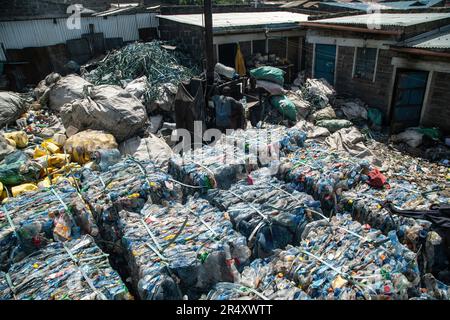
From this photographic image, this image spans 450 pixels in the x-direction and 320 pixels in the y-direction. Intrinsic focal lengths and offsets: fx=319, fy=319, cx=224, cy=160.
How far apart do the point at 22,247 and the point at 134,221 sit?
1.41 meters

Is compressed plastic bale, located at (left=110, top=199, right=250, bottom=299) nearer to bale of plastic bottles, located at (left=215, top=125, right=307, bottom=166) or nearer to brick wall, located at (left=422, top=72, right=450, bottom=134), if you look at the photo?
bale of plastic bottles, located at (left=215, top=125, right=307, bottom=166)

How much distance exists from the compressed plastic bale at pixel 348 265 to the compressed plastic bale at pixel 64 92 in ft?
25.4

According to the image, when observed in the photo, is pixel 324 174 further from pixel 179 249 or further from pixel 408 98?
pixel 408 98

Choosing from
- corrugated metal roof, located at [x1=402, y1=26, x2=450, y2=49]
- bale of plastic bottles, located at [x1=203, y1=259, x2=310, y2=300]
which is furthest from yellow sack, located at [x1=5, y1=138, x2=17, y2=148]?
corrugated metal roof, located at [x1=402, y1=26, x2=450, y2=49]

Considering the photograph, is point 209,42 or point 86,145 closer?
point 86,145

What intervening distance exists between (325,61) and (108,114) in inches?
316

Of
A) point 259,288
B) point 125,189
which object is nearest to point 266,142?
point 125,189

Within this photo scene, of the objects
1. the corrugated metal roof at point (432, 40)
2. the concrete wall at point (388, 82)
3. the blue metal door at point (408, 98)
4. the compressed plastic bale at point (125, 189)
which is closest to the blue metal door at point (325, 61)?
the concrete wall at point (388, 82)

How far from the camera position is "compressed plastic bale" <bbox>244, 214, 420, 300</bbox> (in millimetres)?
3404

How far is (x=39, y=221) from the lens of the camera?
4.23 m

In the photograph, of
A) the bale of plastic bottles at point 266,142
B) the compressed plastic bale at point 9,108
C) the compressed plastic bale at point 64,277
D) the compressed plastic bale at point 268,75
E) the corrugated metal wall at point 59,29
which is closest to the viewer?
the compressed plastic bale at point 64,277

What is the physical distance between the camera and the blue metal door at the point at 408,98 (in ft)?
29.2

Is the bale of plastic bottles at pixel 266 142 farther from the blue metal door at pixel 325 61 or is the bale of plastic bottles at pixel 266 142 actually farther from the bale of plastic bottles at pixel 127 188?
the blue metal door at pixel 325 61

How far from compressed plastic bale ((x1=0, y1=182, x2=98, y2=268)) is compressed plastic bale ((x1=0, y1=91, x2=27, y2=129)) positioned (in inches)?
173
